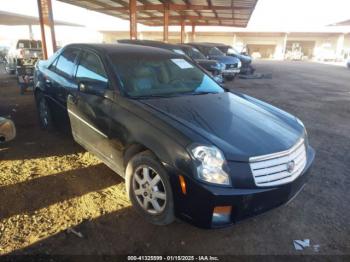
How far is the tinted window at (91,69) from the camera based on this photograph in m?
3.35

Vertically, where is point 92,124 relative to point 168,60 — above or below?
below

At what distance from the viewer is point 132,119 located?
2812 millimetres

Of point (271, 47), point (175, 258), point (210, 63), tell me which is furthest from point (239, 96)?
point (271, 47)

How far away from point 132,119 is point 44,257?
4.52 ft

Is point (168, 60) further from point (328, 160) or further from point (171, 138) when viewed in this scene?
point (328, 160)

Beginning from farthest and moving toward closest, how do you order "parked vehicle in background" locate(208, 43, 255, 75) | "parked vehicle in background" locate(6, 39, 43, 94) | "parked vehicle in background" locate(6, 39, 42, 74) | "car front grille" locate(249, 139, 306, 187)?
"parked vehicle in background" locate(208, 43, 255, 75)
"parked vehicle in background" locate(6, 39, 42, 74)
"parked vehicle in background" locate(6, 39, 43, 94)
"car front grille" locate(249, 139, 306, 187)

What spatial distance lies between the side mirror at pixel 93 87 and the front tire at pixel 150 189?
92 centimetres

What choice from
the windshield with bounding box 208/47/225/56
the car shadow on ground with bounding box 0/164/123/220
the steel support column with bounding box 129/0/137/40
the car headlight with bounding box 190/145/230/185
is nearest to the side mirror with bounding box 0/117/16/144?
the car shadow on ground with bounding box 0/164/123/220

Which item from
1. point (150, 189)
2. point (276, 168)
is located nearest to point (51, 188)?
point (150, 189)

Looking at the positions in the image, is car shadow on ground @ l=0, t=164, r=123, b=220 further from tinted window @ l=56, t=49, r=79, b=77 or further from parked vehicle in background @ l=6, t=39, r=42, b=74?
parked vehicle in background @ l=6, t=39, r=42, b=74

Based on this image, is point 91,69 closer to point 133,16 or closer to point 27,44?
point 133,16

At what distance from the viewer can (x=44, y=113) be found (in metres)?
4.90

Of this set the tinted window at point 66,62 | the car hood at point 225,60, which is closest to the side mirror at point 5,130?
the tinted window at point 66,62

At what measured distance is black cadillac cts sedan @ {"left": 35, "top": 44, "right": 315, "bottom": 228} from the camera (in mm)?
2314
